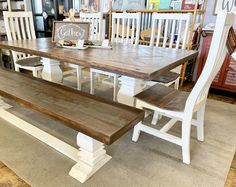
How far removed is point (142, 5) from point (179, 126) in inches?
90.9

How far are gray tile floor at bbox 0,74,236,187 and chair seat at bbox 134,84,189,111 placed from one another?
17.7 inches

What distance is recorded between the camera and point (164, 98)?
1527mm

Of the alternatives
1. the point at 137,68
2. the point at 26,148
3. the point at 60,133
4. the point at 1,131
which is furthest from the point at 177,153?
the point at 1,131

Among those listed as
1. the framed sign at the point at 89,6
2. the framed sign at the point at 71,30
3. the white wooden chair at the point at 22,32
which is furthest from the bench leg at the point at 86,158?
the framed sign at the point at 89,6

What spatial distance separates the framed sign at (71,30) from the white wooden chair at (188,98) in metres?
0.87

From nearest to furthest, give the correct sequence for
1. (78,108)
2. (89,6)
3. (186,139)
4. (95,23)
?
1. (78,108)
2. (186,139)
3. (95,23)
4. (89,6)

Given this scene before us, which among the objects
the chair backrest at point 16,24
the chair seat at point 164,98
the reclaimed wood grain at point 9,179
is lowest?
the reclaimed wood grain at point 9,179

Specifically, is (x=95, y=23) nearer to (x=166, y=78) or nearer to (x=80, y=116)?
(x=166, y=78)

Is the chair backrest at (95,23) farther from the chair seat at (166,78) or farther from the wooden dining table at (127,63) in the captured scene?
the chair seat at (166,78)

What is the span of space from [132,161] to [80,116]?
2.00ft

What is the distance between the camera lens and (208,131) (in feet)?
6.35

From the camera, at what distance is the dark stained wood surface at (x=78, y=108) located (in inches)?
42.3

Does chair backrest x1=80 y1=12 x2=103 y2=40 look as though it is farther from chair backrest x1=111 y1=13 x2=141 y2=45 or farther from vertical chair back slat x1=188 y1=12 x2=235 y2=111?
vertical chair back slat x1=188 y1=12 x2=235 y2=111

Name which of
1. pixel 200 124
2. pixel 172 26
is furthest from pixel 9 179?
pixel 172 26
